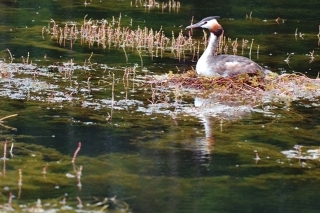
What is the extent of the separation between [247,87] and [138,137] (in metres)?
3.58

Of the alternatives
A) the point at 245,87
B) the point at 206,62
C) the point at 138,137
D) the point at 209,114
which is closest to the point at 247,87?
the point at 245,87

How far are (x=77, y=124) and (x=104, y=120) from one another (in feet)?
1.46

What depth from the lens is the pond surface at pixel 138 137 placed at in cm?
783

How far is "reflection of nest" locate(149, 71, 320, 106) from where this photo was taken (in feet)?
41.3

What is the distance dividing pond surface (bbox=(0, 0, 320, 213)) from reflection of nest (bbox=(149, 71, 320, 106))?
21cm

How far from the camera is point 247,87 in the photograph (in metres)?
13.1

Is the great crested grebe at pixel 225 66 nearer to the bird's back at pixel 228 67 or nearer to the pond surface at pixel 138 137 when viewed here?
the bird's back at pixel 228 67

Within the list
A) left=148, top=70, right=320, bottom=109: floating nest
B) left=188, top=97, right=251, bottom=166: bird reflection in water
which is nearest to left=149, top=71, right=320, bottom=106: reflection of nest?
left=148, top=70, right=320, bottom=109: floating nest

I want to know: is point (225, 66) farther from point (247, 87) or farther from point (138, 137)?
point (138, 137)

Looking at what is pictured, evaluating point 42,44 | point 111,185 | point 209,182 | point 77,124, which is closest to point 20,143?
point 77,124

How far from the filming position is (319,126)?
1103cm

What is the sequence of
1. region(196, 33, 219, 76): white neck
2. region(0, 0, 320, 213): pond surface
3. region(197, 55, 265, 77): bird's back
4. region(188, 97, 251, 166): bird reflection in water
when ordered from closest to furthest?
region(0, 0, 320, 213): pond surface → region(188, 97, 251, 166): bird reflection in water → region(197, 55, 265, 77): bird's back → region(196, 33, 219, 76): white neck

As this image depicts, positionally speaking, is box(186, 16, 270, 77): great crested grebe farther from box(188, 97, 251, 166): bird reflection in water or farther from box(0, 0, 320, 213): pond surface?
box(188, 97, 251, 166): bird reflection in water

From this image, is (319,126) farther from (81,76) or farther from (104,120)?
(81,76)
